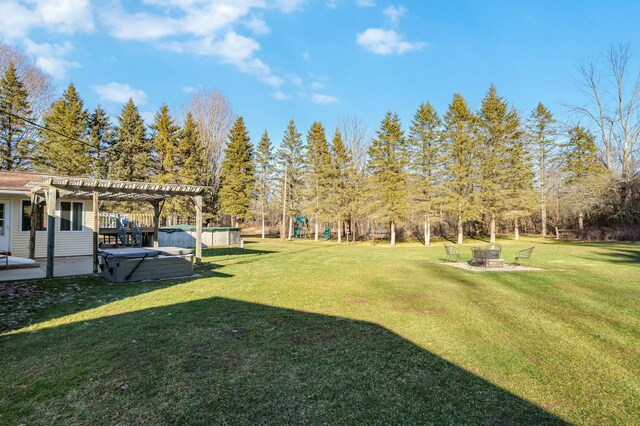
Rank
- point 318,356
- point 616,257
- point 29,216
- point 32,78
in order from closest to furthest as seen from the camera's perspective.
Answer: point 318,356 < point 29,216 < point 616,257 < point 32,78

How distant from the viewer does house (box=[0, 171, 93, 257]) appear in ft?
40.8

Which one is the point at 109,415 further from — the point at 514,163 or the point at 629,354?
the point at 514,163

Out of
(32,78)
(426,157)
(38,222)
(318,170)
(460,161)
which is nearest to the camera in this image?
(38,222)

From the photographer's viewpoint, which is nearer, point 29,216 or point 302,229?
point 29,216

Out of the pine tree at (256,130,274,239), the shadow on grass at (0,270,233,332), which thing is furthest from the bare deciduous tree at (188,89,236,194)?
the shadow on grass at (0,270,233,332)

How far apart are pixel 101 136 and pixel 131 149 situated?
3199 millimetres

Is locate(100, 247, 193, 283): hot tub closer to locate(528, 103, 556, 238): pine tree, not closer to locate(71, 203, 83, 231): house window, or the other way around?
locate(71, 203, 83, 231): house window

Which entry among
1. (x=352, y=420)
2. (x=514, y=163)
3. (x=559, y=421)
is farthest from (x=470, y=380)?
(x=514, y=163)

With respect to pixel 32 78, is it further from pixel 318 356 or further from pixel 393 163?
pixel 318 356

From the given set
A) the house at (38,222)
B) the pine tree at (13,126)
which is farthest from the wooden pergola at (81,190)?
the pine tree at (13,126)

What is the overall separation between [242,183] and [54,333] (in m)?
30.2

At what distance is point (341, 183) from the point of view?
30.7 meters

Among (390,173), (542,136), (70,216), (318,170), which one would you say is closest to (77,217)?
(70,216)

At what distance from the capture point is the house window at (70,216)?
13.8m
